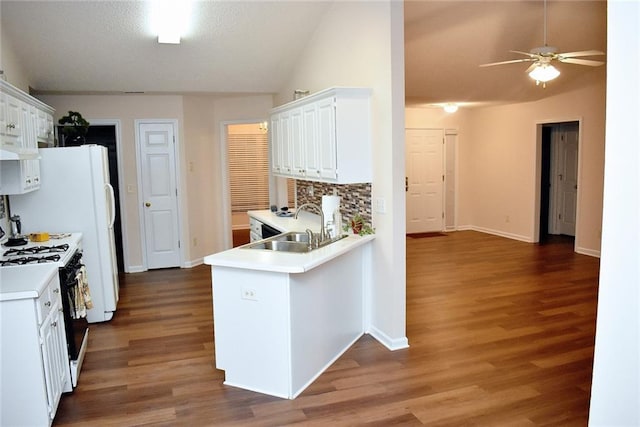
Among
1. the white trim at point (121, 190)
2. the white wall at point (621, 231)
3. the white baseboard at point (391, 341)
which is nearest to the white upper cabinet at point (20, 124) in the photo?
the white trim at point (121, 190)

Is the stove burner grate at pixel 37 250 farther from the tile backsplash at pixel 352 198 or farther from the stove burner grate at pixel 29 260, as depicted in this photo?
the tile backsplash at pixel 352 198

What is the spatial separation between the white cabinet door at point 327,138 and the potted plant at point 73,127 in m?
2.90

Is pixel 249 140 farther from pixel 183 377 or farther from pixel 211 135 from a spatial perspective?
pixel 183 377

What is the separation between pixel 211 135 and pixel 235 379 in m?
4.68

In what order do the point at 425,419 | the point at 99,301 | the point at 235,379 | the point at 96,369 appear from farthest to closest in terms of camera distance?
the point at 99,301
the point at 96,369
the point at 235,379
the point at 425,419

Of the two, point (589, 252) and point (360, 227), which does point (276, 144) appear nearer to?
point (360, 227)

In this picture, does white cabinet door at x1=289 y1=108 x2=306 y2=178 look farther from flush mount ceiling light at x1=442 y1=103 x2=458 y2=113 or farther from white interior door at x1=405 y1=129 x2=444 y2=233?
white interior door at x1=405 y1=129 x2=444 y2=233

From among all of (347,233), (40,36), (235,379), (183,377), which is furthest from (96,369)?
(40,36)

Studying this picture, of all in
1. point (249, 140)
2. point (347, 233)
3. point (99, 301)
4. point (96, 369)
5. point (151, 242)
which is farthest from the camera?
point (249, 140)

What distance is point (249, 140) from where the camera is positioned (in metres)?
10.3

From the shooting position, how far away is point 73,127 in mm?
5574

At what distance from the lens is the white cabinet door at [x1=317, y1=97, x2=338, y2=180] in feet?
13.8

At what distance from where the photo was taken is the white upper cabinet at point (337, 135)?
4.13 meters

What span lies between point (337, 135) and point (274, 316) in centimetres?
165
